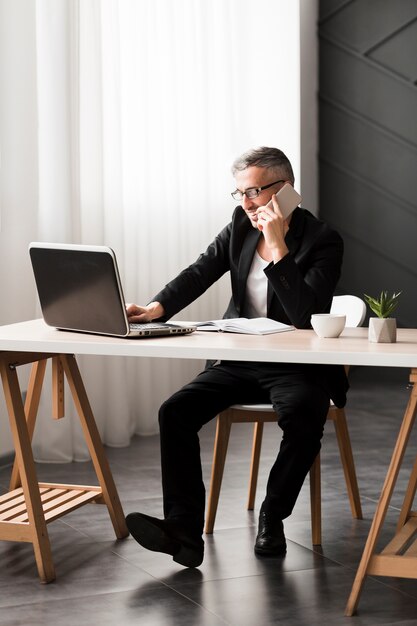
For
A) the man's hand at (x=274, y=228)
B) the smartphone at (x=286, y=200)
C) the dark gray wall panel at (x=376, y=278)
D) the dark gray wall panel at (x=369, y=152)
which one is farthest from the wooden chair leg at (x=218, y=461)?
the dark gray wall panel at (x=369, y=152)

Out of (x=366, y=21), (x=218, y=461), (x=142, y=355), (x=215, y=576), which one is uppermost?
(x=366, y=21)

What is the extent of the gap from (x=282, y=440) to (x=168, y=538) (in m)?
0.43

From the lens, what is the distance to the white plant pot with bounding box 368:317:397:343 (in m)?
2.67

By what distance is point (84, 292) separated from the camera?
2.79 metres

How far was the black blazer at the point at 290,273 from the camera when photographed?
2988 millimetres

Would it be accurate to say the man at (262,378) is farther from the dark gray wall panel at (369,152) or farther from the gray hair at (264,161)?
the dark gray wall panel at (369,152)

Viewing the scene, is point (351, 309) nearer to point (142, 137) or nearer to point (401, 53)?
point (142, 137)

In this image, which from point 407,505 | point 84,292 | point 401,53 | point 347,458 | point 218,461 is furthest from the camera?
point 401,53

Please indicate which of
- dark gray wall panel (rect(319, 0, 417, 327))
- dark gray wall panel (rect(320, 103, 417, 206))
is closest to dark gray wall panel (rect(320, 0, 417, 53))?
dark gray wall panel (rect(319, 0, 417, 327))

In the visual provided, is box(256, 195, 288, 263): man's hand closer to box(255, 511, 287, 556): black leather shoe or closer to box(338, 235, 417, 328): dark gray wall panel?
box(255, 511, 287, 556): black leather shoe

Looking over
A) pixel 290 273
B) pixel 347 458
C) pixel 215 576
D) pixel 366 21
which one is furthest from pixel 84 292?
pixel 366 21

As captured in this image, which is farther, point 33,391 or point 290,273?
point 33,391

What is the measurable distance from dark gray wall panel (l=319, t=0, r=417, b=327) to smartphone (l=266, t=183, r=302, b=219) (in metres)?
3.18

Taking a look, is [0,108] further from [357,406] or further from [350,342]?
[357,406]
